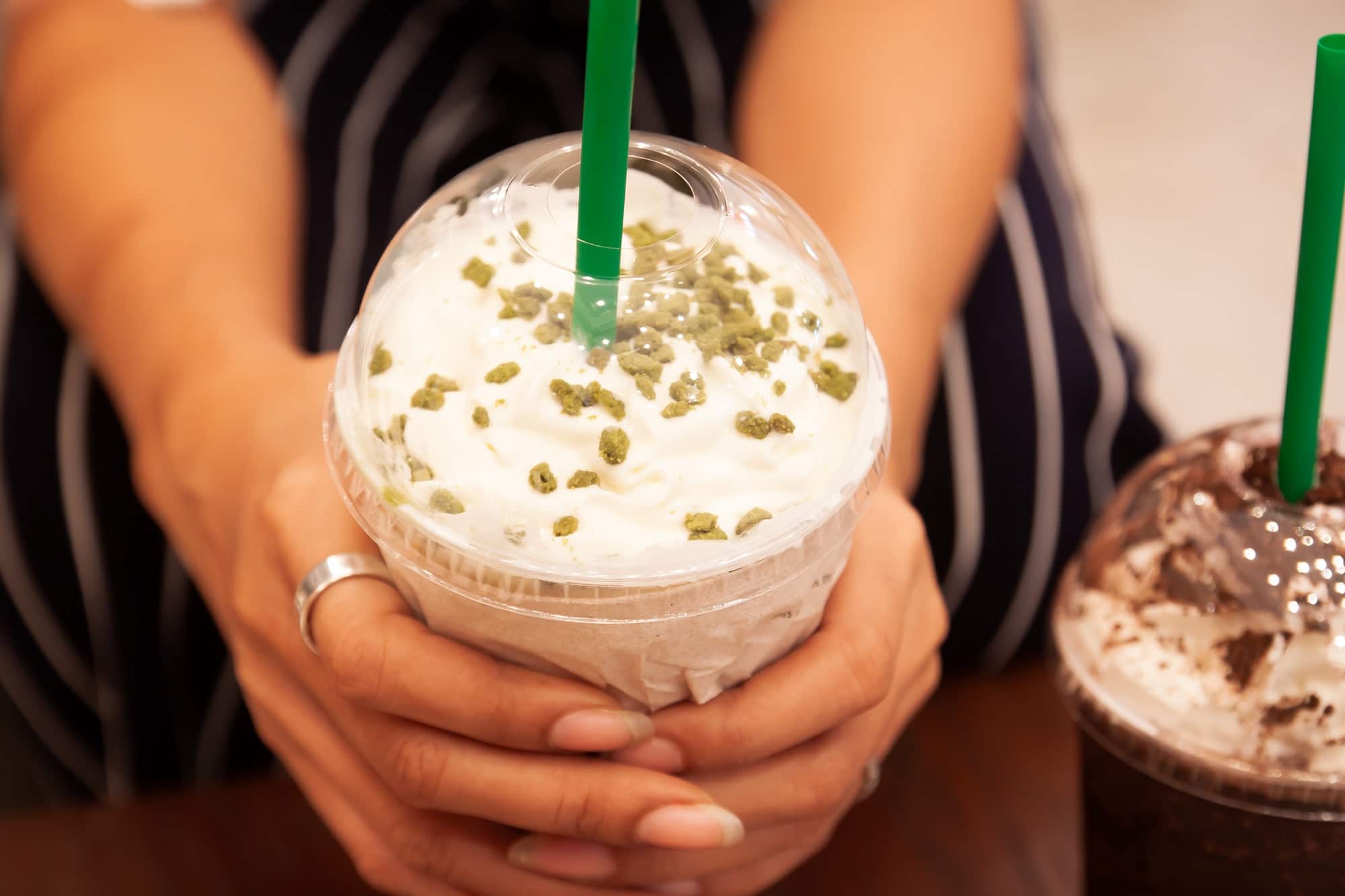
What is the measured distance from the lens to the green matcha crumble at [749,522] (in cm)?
67

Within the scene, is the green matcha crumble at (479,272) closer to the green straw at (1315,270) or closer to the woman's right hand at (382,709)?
the woman's right hand at (382,709)

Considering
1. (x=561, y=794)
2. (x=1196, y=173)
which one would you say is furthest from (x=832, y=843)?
(x=1196, y=173)

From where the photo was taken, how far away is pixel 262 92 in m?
1.38

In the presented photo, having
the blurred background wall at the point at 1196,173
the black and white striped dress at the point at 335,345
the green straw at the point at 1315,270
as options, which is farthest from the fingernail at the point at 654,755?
the blurred background wall at the point at 1196,173

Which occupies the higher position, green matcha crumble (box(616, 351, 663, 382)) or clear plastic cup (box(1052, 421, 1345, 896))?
green matcha crumble (box(616, 351, 663, 382))

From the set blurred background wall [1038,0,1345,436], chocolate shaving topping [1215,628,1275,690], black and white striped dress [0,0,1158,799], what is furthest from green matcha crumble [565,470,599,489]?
blurred background wall [1038,0,1345,436]

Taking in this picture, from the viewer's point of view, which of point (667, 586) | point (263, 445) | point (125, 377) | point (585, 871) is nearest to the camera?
point (667, 586)

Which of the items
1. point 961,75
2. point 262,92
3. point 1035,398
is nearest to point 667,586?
point 1035,398

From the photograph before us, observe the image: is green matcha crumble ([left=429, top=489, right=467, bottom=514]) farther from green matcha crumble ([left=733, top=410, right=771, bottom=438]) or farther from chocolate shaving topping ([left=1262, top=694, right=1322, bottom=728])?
chocolate shaving topping ([left=1262, top=694, right=1322, bottom=728])

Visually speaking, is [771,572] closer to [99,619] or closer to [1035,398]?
[1035,398]

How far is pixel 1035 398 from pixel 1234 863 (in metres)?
0.53

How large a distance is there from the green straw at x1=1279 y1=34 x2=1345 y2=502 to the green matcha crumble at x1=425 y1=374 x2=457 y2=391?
509 mm

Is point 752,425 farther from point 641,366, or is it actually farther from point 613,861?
point 613,861

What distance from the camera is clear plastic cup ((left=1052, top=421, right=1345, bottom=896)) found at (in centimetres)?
82
